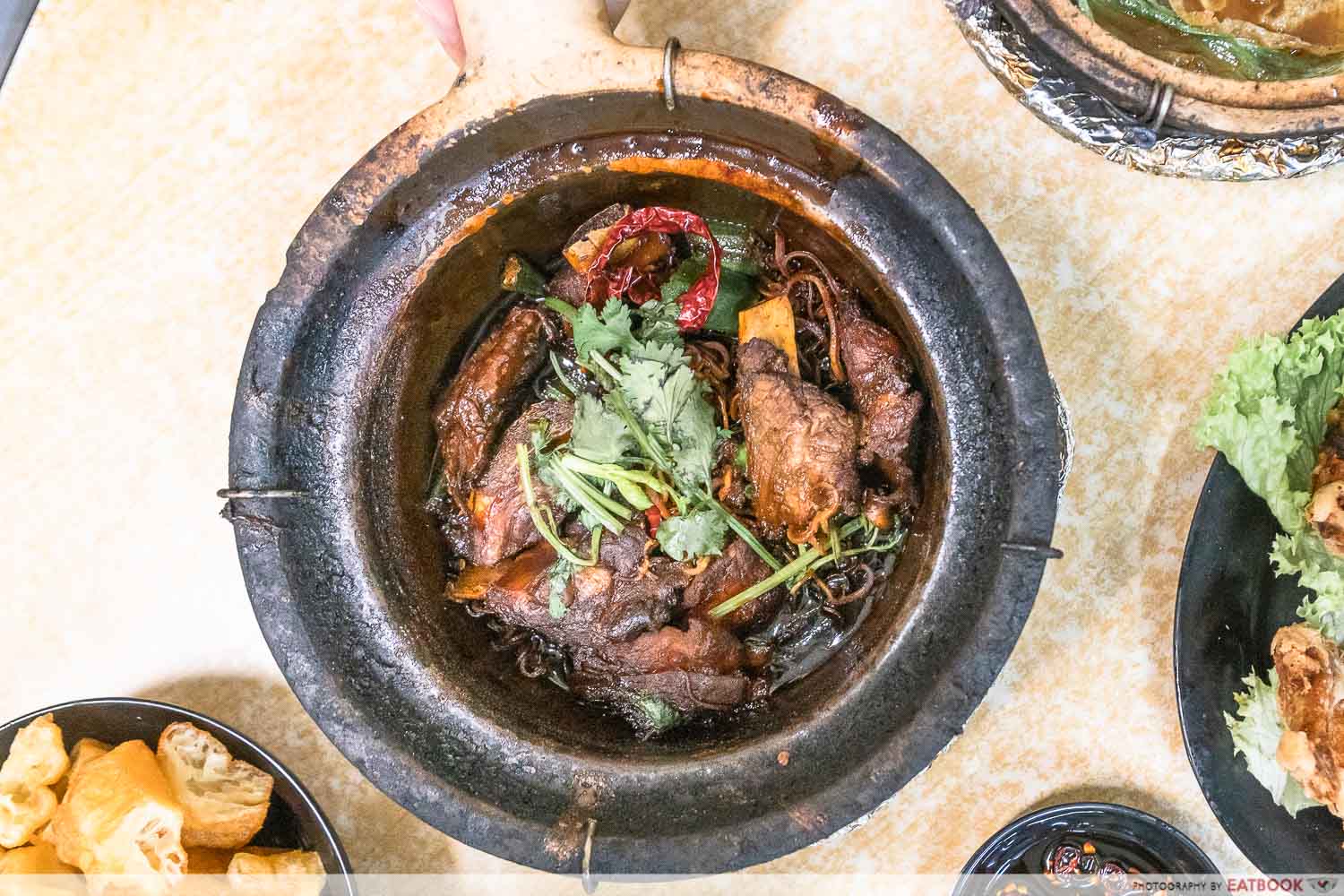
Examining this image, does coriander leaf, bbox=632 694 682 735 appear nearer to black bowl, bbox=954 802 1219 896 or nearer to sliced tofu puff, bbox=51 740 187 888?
black bowl, bbox=954 802 1219 896

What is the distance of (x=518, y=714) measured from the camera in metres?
2.01

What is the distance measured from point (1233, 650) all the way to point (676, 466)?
139cm

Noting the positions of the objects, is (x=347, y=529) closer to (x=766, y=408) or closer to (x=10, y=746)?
(x=766, y=408)

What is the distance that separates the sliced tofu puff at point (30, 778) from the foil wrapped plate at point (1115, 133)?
262cm

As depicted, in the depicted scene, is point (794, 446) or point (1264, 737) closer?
point (794, 446)

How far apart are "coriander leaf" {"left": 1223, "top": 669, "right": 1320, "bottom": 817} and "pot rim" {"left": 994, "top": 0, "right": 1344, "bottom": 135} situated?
1197mm

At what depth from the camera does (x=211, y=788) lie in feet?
7.59

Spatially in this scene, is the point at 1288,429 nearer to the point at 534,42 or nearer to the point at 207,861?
the point at 534,42

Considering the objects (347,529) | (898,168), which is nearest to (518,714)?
(347,529)

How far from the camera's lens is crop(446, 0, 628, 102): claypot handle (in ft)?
5.68

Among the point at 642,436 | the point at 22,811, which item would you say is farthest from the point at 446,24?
the point at 22,811

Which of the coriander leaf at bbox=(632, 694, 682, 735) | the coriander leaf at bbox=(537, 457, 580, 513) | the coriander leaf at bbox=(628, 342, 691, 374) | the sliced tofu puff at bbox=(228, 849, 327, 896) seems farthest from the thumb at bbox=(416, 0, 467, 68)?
the sliced tofu puff at bbox=(228, 849, 327, 896)

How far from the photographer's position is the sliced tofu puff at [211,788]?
2.26 meters

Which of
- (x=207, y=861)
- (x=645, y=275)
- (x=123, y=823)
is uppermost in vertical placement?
(x=645, y=275)
